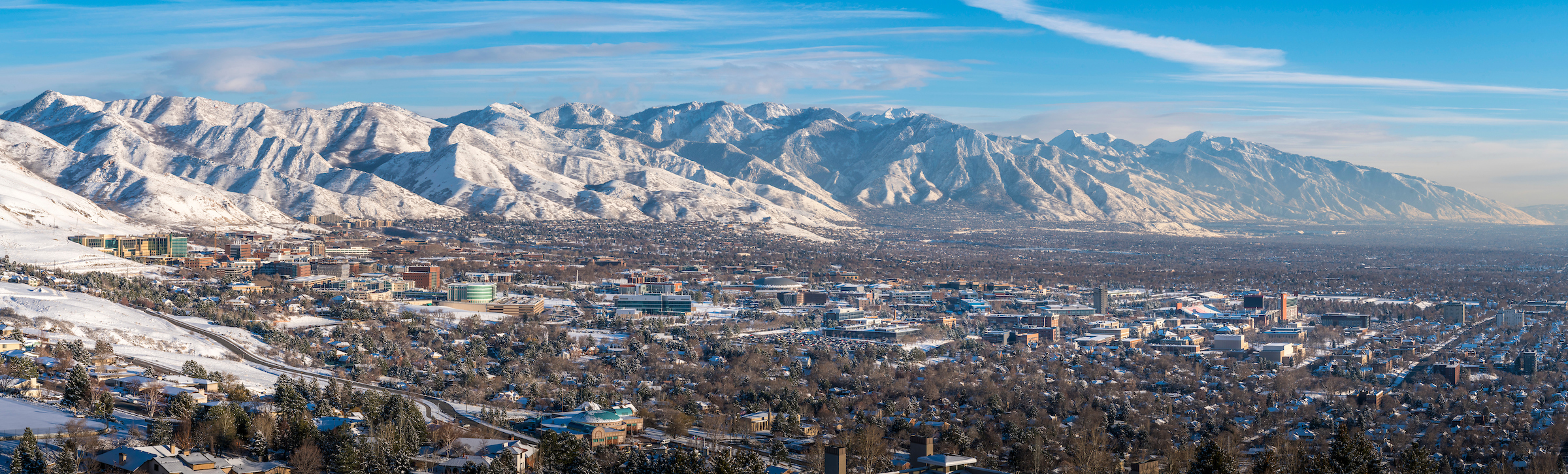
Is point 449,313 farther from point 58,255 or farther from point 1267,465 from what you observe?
point 1267,465

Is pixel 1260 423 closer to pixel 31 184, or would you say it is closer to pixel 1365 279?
pixel 1365 279

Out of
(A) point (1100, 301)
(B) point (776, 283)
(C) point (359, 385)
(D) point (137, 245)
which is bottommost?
(C) point (359, 385)

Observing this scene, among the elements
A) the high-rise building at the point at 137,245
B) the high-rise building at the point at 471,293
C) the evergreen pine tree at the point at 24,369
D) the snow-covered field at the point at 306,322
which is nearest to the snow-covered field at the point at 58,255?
the high-rise building at the point at 137,245

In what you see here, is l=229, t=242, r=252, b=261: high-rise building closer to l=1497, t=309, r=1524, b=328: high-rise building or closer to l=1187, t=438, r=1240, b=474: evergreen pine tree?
l=1187, t=438, r=1240, b=474: evergreen pine tree

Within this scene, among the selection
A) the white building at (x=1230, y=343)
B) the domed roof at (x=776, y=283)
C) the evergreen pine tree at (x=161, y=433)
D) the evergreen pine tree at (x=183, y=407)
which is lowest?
the white building at (x=1230, y=343)

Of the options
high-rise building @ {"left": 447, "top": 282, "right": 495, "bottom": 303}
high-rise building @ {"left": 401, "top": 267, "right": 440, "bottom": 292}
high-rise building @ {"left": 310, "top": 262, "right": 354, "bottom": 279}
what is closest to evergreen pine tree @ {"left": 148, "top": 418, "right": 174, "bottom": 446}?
high-rise building @ {"left": 447, "top": 282, "right": 495, "bottom": 303}

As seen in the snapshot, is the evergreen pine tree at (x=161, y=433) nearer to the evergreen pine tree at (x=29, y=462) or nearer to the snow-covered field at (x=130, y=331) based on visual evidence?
the evergreen pine tree at (x=29, y=462)

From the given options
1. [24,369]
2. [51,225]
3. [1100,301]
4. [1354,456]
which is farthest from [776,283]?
[1354,456]
